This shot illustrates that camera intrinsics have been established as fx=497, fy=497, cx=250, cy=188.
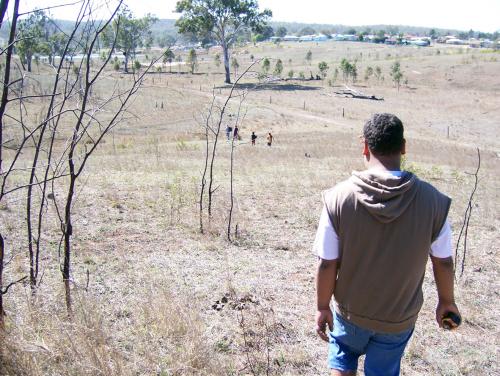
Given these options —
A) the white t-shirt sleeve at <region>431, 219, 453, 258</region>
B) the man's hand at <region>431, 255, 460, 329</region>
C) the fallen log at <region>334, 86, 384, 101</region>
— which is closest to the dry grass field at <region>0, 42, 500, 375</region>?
the man's hand at <region>431, 255, 460, 329</region>

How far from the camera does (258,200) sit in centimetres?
958

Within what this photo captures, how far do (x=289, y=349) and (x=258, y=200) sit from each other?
6.04 meters

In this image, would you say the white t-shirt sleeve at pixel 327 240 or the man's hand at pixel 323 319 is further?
the man's hand at pixel 323 319

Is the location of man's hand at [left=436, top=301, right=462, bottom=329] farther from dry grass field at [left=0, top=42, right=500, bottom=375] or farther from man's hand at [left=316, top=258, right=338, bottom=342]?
dry grass field at [left=0, top=42, right=500, bottom=375]

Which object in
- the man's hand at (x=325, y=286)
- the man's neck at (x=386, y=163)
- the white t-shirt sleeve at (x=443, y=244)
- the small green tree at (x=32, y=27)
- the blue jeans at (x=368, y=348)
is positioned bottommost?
the blue jeans at (x=368, y=348)

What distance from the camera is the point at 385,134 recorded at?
91.2 inches

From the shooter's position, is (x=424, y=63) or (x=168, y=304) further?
(x=424, y=63)

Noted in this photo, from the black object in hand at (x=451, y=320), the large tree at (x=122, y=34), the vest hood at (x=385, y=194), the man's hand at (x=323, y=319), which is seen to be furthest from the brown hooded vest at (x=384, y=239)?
the large tree at (x=122, y=34)

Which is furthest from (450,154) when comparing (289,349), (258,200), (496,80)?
(496,80)

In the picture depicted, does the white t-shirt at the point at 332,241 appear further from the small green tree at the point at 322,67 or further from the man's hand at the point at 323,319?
the small green tree at the point at 322,67

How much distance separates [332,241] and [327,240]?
0.9 inches

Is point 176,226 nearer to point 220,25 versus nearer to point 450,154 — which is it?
point 450,154

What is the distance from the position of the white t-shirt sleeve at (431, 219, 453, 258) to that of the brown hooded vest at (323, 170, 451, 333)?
30 millimetres

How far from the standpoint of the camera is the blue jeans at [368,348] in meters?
2.41
